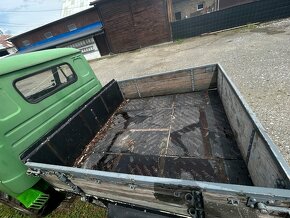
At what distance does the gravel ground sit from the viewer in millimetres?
4344

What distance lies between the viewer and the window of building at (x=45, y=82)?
10.0ft

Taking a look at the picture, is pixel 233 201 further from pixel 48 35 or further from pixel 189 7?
pixel 48 35

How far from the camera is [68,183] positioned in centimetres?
234

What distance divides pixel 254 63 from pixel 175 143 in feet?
21.3

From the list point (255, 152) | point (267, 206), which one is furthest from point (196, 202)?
point (255, 152)

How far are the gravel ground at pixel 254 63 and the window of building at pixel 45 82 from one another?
4.74 metres

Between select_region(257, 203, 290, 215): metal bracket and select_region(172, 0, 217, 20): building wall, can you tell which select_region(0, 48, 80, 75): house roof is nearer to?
select_region(257, 203, 290, 215): metal bracket

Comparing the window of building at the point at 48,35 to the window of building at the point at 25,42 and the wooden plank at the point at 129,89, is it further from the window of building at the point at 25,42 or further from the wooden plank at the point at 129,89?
the wooden plank at the point at 129,89

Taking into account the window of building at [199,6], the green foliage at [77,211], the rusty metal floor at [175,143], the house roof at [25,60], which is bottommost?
the green foliage at [77,211]

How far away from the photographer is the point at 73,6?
2377 cm

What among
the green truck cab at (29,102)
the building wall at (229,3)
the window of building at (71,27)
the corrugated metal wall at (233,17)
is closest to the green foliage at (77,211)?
the green truck cab at (29,102)

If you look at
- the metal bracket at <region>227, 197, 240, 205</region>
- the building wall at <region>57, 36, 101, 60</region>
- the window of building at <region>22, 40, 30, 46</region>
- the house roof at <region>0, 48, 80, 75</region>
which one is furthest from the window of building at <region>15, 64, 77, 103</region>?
the window of building at <region>22, 40, 30, 46</region>

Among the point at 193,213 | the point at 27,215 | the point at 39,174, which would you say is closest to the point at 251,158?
the point at 193,213

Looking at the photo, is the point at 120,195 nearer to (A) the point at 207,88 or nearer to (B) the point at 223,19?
(A) the point at 207,88
